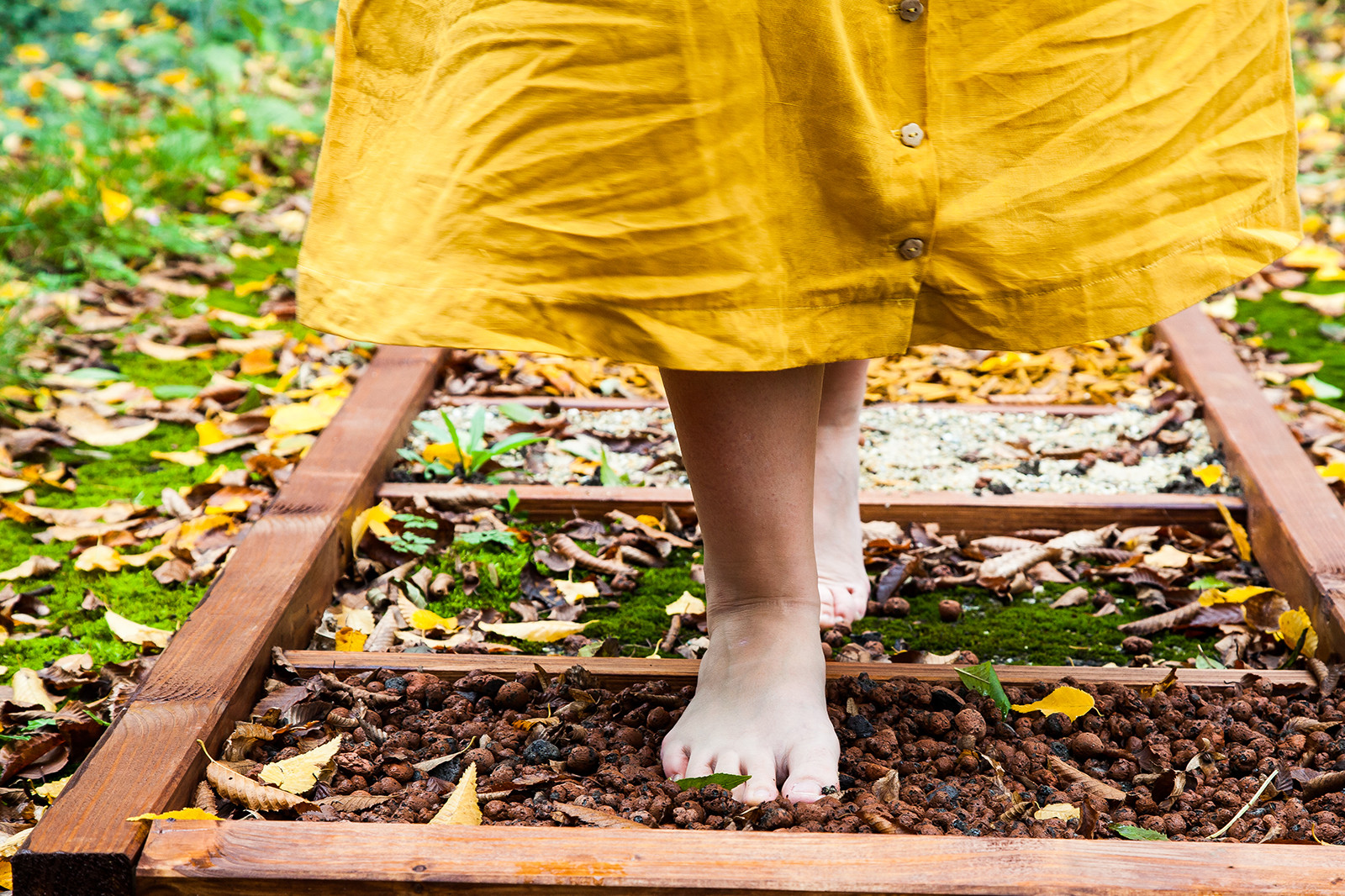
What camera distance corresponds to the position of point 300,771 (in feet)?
4.04

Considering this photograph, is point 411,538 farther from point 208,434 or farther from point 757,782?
point 757,782

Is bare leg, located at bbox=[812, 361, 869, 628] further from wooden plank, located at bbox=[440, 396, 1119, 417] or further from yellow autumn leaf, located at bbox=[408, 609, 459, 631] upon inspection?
wooden plank, located at bbox=[440, 396, 1119, 417]

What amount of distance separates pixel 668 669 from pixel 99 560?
1008 mm

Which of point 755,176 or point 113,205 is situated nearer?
point 755,176

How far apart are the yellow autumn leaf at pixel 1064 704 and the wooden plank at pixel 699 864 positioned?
1.07 feet

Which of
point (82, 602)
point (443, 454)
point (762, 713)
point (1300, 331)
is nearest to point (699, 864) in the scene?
point (762, 713)

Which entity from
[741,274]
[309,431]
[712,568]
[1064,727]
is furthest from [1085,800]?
[309,431]

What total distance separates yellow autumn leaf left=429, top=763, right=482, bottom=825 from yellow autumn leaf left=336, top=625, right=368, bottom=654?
0.49 metres

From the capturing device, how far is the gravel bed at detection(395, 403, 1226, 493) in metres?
2.15

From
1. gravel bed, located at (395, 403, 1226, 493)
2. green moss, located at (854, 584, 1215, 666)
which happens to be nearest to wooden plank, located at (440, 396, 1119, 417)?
gravel bed, located at (395, 403, 1226, 493)

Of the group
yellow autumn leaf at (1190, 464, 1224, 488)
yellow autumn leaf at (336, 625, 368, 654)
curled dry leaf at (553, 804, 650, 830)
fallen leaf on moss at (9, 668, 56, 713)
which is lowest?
fallen leaf on moss at (9, 668, 56, 713)

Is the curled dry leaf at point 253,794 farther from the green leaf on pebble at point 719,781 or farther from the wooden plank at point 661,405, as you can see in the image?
the wooden plank at point 661,405

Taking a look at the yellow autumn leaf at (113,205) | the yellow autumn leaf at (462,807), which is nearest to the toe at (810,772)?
the yellow autumn leaf at (462,807)

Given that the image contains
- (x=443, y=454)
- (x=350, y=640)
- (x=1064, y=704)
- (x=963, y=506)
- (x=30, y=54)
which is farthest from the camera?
(x=30, y=54)
